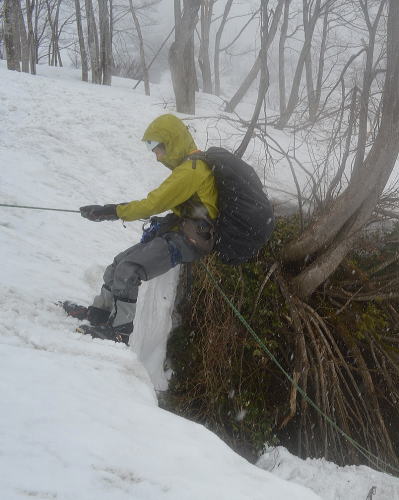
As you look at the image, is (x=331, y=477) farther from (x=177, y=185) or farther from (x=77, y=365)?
(x=177, y=185)

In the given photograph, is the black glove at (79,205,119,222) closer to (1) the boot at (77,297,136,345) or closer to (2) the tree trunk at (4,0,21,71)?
(1) the boot at (77,297,136,345)

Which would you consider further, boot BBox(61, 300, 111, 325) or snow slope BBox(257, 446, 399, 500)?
snow slope BBox(257, 446, 399, 500)

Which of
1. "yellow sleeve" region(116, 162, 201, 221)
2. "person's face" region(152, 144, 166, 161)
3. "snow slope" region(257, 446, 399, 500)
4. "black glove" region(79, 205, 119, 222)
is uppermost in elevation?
"person's face" region(152, 144, 166, 161)

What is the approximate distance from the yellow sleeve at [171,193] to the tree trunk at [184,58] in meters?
6.18

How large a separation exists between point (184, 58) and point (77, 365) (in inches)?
291

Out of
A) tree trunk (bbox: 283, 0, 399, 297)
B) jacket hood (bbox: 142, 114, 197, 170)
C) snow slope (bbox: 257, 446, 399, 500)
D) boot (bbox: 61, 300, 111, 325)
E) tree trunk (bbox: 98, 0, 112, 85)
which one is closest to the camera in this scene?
jacket hood (bbox: 142, 114, 197, 170)

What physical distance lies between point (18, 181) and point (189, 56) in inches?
203

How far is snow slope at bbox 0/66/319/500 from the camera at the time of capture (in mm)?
1311

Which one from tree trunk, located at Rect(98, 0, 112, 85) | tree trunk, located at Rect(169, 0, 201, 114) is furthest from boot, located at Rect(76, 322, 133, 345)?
tree trunk, located at Rect(98, 0, 112, 85)

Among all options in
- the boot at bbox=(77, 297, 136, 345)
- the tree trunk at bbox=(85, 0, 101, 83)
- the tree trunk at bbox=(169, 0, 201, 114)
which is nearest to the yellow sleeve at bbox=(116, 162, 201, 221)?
the boot at bbox=(77, 297, 136, 345)

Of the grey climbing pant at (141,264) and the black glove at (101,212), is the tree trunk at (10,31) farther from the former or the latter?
the grey climbing pant at (141,264)

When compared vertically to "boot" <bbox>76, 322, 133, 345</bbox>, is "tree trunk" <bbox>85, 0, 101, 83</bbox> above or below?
above

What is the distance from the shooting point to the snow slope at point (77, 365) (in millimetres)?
1311

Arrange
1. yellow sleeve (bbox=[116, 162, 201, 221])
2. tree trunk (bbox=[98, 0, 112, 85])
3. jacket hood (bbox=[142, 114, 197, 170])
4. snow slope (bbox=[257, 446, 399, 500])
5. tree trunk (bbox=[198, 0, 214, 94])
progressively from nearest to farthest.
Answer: yellow sleeve (bbox=[116, 162, 201, 221])
jacket hood (bbox=[142, 114, 197, 170])
snow slope (bbox=[257, 446, 399, 500])
tree trunk (bbox=[98, 0, 112, 85])
tree trunk (bbox=[198, 0, 214, 94])
